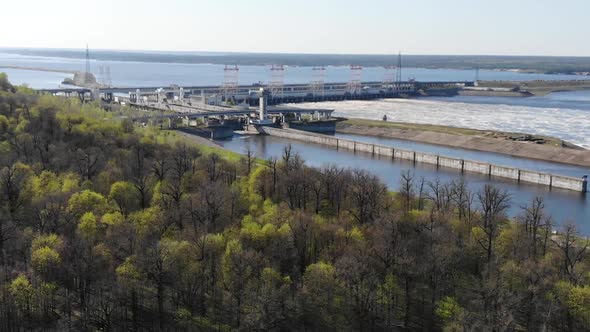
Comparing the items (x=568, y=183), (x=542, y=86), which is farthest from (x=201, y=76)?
(x=568, y=183)

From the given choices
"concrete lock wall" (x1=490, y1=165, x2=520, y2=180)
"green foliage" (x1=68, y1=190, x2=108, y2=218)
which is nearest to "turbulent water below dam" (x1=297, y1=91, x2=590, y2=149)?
"concrete lock wall" (x1=490, y1=165, x2=520, y2=180)

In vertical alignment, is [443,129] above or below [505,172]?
above

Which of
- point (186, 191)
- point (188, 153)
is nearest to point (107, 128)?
point (188, 153)

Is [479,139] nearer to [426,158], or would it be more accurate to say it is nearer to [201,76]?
[426,158]

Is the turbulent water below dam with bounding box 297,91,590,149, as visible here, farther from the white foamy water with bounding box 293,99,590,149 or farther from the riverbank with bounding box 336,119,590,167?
the riverbank with bounding box 336,119,590,167

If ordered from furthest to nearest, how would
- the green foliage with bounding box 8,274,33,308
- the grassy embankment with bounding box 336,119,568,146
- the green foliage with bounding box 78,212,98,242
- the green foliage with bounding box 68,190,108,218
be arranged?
1. the grassy embankment with bounding box 336,119,568,146
2. the green foliage with bounding box 68,190,108,218
3. the green foliage with bounding box 78,212,98,242
4. the green foliage with bounding box 8,274,33,308

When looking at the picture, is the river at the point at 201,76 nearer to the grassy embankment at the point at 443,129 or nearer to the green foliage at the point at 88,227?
the grassy embankment at the point at 443,129

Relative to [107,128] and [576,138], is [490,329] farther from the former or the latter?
[576,138]

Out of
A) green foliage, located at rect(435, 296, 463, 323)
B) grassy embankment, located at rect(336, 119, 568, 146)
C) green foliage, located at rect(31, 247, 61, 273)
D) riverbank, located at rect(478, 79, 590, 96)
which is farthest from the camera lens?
riverbank, located at rect(478, 79, 590, 96)
